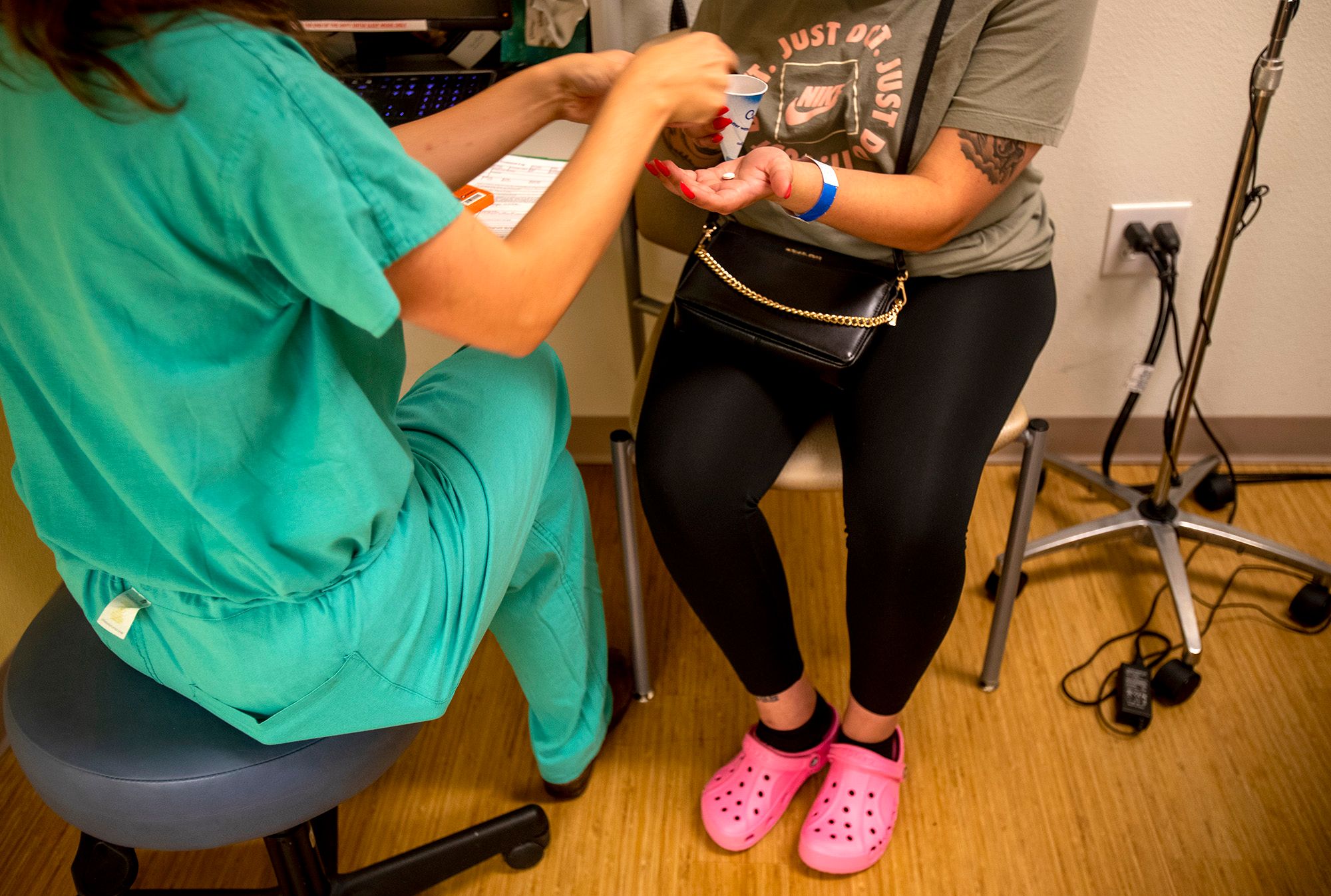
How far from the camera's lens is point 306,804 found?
0.86 metres

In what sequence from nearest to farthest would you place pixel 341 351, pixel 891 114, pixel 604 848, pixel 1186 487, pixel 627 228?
pixel 341 351
pixel 891 114
pixel 604 848
pixel 627 228
pixel 1186 487

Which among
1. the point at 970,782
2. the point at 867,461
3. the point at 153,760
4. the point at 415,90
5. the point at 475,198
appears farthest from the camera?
the point at 415,90

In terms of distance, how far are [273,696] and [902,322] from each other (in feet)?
2.58

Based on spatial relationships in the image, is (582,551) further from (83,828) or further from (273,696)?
(83,828)

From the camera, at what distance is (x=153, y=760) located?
31.7 inches

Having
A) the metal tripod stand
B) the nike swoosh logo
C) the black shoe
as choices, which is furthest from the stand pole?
the black shoe

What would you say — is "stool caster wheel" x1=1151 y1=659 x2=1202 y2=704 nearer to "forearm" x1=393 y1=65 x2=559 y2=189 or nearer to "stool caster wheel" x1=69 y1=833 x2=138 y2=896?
"forearm" x1=393 y1=65 x2=559 y2=189

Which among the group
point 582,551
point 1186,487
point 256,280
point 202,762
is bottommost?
point 1186,487

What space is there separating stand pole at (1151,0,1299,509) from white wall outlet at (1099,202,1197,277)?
0.18 meters

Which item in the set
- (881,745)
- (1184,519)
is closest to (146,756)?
(881,745)

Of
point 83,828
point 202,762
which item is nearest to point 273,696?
point 202,762

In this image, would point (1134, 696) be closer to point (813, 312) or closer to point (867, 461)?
point (867, 461)

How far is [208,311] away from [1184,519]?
4.91 feet

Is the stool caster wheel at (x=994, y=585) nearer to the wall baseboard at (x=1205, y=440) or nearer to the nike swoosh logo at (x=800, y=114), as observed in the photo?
the wall baseboard at (x=1205, y=440)
